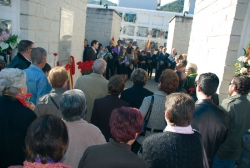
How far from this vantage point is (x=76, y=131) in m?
2.26

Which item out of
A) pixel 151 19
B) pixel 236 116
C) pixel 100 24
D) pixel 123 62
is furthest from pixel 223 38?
pixel 151 19

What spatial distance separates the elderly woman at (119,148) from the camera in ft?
5.65

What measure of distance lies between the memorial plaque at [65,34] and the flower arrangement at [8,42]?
81.1 inches

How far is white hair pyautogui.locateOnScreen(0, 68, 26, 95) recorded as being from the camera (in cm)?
243

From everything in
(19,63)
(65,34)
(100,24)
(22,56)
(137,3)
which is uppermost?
(137,3)

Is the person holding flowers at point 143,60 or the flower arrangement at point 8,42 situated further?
the person holding flowers at point 143,60

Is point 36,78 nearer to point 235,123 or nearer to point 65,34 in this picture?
point 235,123

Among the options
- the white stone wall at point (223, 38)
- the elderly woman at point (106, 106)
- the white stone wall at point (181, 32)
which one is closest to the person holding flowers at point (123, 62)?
the white stone wall at point (181, 32)

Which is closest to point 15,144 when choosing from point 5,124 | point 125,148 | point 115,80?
point 5,124

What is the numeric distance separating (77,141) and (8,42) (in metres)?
3.03

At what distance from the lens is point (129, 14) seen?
17906 mm

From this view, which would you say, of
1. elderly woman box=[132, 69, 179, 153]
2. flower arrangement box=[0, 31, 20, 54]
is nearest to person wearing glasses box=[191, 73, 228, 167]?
elderly woman box=[132, 69, 179, 153]

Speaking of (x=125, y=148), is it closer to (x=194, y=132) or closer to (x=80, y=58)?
(x=194, y=132)

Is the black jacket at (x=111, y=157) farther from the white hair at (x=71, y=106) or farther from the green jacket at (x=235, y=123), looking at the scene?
the green jacket at (x=235, y=123)
